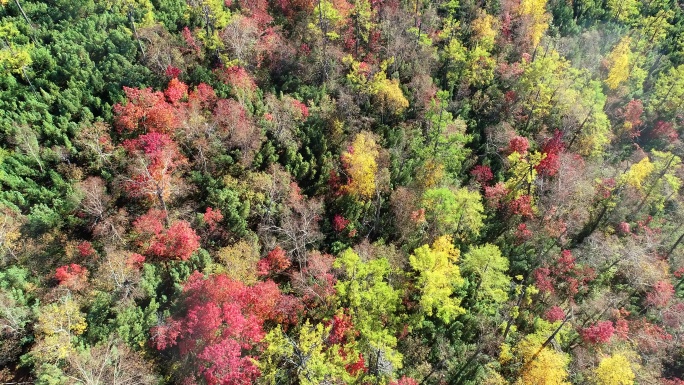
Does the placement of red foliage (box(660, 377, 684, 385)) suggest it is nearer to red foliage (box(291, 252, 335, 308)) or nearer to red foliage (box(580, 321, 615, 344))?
red foliage (box(580, 321, 615, 344))

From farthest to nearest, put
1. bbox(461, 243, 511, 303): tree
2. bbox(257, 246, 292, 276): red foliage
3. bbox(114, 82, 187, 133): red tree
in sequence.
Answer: bbox(114, 82, 187, 133): red tree, bbox(461, 243, 511, 303): tree, bbox(257, 246, 292, 276): red foliage

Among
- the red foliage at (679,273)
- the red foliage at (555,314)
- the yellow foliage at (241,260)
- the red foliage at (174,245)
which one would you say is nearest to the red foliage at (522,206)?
the red foliage at (555,314)

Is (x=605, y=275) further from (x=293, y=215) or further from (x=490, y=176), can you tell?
(x=293, y=215)

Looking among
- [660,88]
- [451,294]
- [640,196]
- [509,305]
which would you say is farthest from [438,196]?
[660,88]

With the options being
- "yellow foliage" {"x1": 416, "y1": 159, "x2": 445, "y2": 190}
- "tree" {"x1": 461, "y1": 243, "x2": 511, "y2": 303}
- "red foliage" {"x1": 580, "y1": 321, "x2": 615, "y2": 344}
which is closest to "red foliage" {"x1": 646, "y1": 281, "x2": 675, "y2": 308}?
"red foliage" {"x1": 580, "y1": 321, "x2": 615, "y2": 344}

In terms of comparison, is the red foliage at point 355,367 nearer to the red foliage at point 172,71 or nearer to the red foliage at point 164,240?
the red foliage at point 164,240

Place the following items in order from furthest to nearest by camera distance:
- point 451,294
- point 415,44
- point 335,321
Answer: point 415,44, point 451,294, point 335,321
